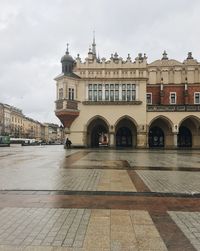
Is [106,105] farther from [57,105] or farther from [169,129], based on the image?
[169,129]

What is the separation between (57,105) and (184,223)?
127ft

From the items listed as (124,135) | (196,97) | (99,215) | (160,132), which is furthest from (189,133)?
(99,215)

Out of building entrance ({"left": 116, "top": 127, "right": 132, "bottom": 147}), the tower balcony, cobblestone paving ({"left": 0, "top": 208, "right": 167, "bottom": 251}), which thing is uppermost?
the tower balcony

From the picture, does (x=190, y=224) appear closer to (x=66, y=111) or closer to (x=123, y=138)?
(x=66, y=111)

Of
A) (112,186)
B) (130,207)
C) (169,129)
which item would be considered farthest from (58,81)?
(130,207)

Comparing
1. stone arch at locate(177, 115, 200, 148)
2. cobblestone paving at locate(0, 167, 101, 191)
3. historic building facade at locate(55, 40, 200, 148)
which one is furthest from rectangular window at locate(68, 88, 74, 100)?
cobblestone paving at locate(0, 167, 101, 191)

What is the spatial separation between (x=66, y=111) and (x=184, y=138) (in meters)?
18.8

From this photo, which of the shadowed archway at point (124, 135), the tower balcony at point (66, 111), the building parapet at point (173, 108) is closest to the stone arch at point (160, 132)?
the building parapet at point (173, 108)

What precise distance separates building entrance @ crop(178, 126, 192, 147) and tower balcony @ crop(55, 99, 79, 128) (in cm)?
1629

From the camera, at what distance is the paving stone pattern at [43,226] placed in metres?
4.71

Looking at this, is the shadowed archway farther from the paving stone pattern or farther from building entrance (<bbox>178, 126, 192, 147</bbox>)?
the paving stone pattern

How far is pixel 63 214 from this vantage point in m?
6.34

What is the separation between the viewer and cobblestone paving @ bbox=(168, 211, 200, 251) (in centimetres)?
492

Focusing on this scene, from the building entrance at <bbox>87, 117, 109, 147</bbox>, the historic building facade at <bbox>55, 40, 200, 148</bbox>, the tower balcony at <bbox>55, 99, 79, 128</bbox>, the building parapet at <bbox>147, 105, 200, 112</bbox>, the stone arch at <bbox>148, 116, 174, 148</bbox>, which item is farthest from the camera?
the building entrance at <bbox>87, 117, 109, 147</bbox>
